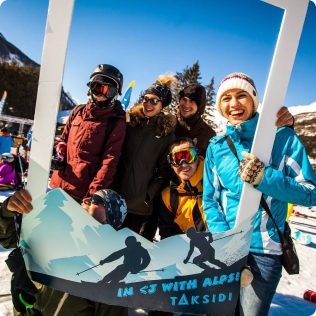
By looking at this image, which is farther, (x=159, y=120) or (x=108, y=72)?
(x=159, y=120)

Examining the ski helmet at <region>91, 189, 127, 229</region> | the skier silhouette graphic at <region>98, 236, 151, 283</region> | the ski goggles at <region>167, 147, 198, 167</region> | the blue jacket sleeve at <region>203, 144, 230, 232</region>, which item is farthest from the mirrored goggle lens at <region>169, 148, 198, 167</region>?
the skier silhouette graphic at <region>98, 236, 151, 283</region>

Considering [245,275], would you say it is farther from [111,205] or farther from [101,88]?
[101,88]

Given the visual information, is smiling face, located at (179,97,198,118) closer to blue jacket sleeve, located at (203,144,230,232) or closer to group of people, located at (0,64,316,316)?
group of people, located at (0,64,316,316)

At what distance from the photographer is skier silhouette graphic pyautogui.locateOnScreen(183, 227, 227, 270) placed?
3.32 ft

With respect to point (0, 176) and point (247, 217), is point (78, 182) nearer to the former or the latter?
point (247, 217)

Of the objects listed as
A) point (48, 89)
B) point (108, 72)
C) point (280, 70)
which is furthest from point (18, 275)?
point (280, 70)

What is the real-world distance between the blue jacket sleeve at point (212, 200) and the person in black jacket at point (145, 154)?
0.55m

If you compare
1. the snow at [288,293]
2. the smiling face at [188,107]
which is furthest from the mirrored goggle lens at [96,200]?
the snow at [288,293]

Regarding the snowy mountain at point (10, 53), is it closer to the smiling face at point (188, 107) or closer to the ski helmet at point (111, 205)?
the smiling face at point (188, 107)

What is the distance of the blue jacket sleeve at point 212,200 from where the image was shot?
1.25 meters

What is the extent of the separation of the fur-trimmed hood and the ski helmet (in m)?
0.76

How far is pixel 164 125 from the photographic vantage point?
6.07 feet

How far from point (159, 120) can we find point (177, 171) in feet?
Result: 1.65

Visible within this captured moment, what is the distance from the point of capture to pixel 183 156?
5.19 ft
